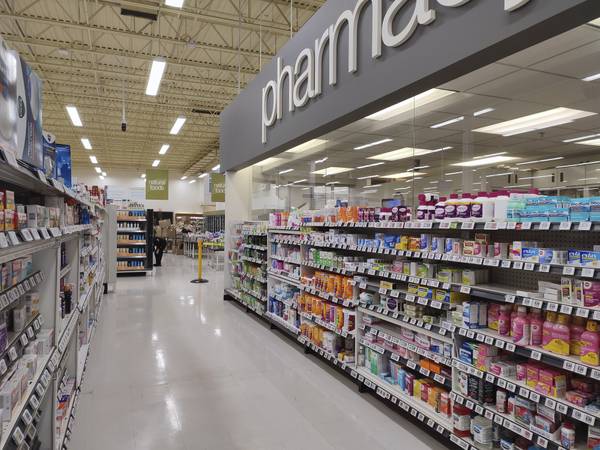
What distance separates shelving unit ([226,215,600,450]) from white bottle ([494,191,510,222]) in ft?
0.24

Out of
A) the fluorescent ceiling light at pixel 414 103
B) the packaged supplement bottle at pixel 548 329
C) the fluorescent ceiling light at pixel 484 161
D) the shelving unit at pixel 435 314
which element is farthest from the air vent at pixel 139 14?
the packaged supplement bottle at pixel 548 329

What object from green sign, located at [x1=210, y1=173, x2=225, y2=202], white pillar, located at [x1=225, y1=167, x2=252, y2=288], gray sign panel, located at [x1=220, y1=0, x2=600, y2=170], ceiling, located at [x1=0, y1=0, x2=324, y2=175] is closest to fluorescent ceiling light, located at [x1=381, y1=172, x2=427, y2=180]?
gray sign panel, located at [x1=220, y1=0, x2=600, y2=170]

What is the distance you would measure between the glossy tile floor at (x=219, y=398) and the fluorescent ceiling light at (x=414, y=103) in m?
3.43

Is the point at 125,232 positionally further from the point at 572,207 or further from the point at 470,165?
the point at 572,207

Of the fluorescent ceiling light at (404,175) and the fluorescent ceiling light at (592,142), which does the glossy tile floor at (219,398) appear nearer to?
the fluorescent ceiling light at (404,175)

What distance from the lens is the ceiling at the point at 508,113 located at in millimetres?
4395

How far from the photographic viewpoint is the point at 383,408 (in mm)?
3848

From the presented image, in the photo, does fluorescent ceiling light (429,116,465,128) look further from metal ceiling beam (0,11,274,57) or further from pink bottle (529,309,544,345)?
metal ceiling beam (0,11,274,57)

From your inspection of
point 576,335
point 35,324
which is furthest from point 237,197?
point 576,335

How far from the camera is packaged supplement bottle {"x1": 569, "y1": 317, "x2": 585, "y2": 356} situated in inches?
95.7

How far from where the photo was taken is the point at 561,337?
8.12ft

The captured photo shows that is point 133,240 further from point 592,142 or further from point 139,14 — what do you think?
point 592,142

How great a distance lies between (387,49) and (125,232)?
12130 mm

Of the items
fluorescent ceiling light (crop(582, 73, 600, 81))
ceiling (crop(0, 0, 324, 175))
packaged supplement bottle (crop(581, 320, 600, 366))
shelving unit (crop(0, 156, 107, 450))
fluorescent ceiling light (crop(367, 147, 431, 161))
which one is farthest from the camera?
ceiling (crop(0, 0, 324, 175))
